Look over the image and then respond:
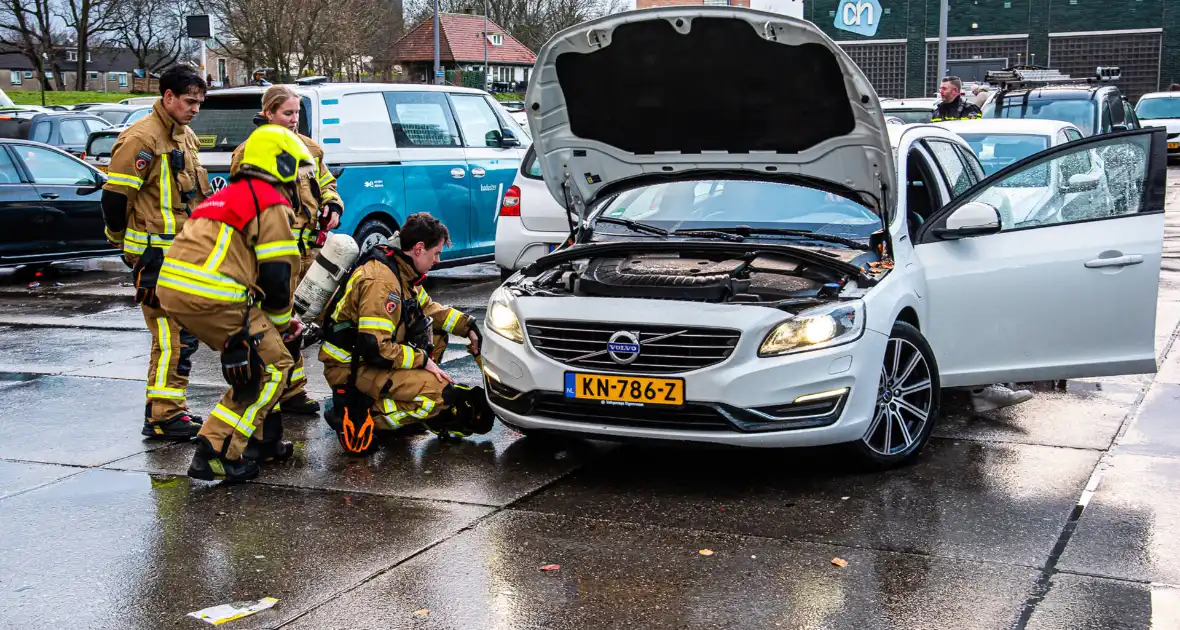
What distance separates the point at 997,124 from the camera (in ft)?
34.4

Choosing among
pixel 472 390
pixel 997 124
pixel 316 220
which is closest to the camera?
pixel 472 390

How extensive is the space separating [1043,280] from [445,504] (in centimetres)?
313

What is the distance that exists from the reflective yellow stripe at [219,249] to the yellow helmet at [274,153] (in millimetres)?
320

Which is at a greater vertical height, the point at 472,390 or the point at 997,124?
the point at 997,124

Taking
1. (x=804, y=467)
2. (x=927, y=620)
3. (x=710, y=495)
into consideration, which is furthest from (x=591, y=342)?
(x=927, y=620)

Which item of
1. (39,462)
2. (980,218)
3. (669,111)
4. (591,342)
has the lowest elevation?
(39,462)

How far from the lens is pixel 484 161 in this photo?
12.2 metres

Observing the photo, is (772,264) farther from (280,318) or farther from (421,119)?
(421,119)

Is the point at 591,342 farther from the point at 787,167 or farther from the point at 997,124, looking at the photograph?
the point at 997,124

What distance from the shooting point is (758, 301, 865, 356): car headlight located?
536 centimetres

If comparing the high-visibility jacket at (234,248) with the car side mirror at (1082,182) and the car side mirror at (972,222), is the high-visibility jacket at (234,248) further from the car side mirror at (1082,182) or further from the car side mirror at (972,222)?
the car side mirror at (1082,182)

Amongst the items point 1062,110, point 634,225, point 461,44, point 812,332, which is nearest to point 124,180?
point 634,225

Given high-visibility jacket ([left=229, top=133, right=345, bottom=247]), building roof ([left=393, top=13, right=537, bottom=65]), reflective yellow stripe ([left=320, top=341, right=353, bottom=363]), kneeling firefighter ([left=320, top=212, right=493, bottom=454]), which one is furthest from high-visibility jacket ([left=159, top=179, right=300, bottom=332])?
building roof ([left=393, top=13, right=537, bottom=65])

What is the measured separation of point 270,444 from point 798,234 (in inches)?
110
